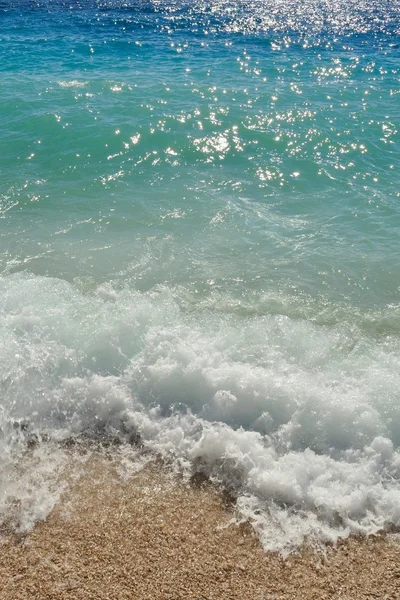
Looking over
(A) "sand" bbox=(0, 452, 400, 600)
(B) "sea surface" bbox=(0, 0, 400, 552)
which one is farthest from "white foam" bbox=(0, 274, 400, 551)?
(A) "sand" bbox=(0, 452, 400, 600)

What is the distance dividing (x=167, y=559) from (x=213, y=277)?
644 cm

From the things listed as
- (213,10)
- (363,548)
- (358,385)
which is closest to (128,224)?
(358,385)

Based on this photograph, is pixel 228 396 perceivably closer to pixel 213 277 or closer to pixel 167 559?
pixel 167 559

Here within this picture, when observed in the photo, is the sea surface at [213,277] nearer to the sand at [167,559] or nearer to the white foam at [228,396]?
the white foam at [228,396]

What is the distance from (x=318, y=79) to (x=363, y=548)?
19590 millimetres

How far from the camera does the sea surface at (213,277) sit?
8000 millimetres

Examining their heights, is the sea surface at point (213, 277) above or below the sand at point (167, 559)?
above

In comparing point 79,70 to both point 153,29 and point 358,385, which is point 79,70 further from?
point 358,385

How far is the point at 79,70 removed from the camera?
22500 millimetres

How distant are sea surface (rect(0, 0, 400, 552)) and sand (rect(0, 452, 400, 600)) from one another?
12.7 inches

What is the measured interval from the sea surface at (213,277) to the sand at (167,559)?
1.06 ft

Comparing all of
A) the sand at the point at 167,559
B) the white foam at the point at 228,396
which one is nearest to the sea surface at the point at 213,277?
the white foam at the point at 228,396

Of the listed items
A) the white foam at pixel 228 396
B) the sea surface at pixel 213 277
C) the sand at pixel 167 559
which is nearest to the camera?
the sand at pixel 167 559

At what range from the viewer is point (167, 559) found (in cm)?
675
